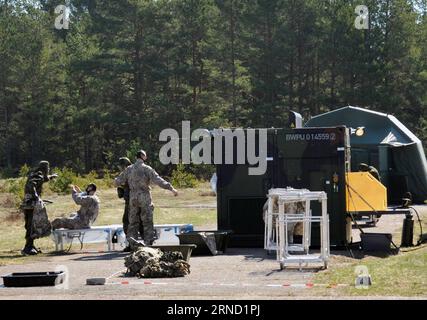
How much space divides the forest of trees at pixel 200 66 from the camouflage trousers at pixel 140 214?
39419 millimetres

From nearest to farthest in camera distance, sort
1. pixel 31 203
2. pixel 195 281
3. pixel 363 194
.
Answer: pixel 195 281
pixel 363 194
pixel 31 203

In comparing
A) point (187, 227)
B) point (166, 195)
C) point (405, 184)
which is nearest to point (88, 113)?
point (166, 195)

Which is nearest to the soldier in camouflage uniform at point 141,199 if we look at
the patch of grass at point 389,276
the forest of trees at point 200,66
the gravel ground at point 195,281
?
the gravel ground at point 195,281

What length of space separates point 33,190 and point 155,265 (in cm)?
519

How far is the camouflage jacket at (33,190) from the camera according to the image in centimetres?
1727

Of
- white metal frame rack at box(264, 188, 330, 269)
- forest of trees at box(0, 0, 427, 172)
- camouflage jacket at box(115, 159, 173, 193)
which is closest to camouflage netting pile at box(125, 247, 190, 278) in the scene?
white metal frame rack at box(264, 188, 330, 269)

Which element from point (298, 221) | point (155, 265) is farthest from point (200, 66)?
point (155, 265)

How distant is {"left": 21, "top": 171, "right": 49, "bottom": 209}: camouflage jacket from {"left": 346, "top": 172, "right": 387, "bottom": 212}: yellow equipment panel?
5.77 meters

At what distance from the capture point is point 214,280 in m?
12.4

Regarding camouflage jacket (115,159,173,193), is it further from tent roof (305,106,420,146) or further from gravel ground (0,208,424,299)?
tent roof (305,106,420,146)

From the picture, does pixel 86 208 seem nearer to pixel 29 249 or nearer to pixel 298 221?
pixel 29 249

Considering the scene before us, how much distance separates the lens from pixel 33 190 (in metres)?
17.3

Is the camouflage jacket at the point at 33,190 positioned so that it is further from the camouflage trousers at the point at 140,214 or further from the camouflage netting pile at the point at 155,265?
the camouflage netting pile at the point at 155,265

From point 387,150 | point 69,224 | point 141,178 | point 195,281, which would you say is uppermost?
point 387,150
